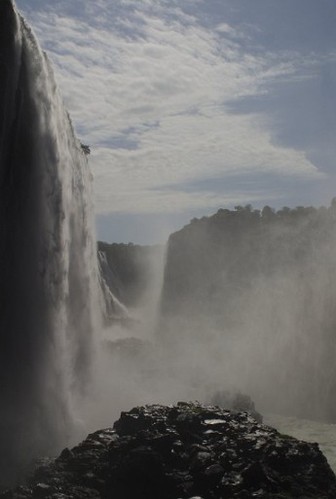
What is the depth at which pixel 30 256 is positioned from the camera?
20.5 metres

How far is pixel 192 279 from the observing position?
76875 millimetres

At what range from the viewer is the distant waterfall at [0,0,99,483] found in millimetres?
18562

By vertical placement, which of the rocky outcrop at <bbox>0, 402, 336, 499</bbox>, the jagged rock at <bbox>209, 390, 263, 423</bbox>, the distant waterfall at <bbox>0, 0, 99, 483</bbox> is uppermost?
the distant waterfall at <bbox>0, 0, 99, 483</bbox>

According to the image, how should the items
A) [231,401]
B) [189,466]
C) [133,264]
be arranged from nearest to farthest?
[189,466]
[231,401]
[133,264]

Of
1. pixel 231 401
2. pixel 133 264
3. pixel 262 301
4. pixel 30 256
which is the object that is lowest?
pixel 231 401

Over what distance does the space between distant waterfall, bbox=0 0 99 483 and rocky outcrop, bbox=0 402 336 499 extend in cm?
400

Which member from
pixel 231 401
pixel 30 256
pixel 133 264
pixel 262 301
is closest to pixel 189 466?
pixel 30 256

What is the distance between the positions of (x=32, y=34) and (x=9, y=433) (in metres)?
15.8

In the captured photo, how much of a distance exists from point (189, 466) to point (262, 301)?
42411 millimetres

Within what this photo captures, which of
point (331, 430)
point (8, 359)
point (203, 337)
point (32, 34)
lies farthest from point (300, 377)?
point (32, 34)

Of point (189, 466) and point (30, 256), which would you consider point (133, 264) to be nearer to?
point (30, 256)

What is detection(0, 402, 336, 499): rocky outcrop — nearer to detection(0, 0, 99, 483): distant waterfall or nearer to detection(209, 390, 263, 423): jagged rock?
detection(0, 0, 99, 483): distant waterfall

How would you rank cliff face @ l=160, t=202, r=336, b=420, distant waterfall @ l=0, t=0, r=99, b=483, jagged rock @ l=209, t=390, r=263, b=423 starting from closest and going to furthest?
distant waterfall @ l=0, t=0, r=99, b=483, jagged rock @ l=209, t=390, r=263, b=423, cliff face @ l=160, t=202, r=336, b=420

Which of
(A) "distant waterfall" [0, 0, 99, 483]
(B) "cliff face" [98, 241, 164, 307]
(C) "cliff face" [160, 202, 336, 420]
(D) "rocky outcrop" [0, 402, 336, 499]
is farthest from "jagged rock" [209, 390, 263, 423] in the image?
(B) "cliff face" [98, 241, 164, 307]
